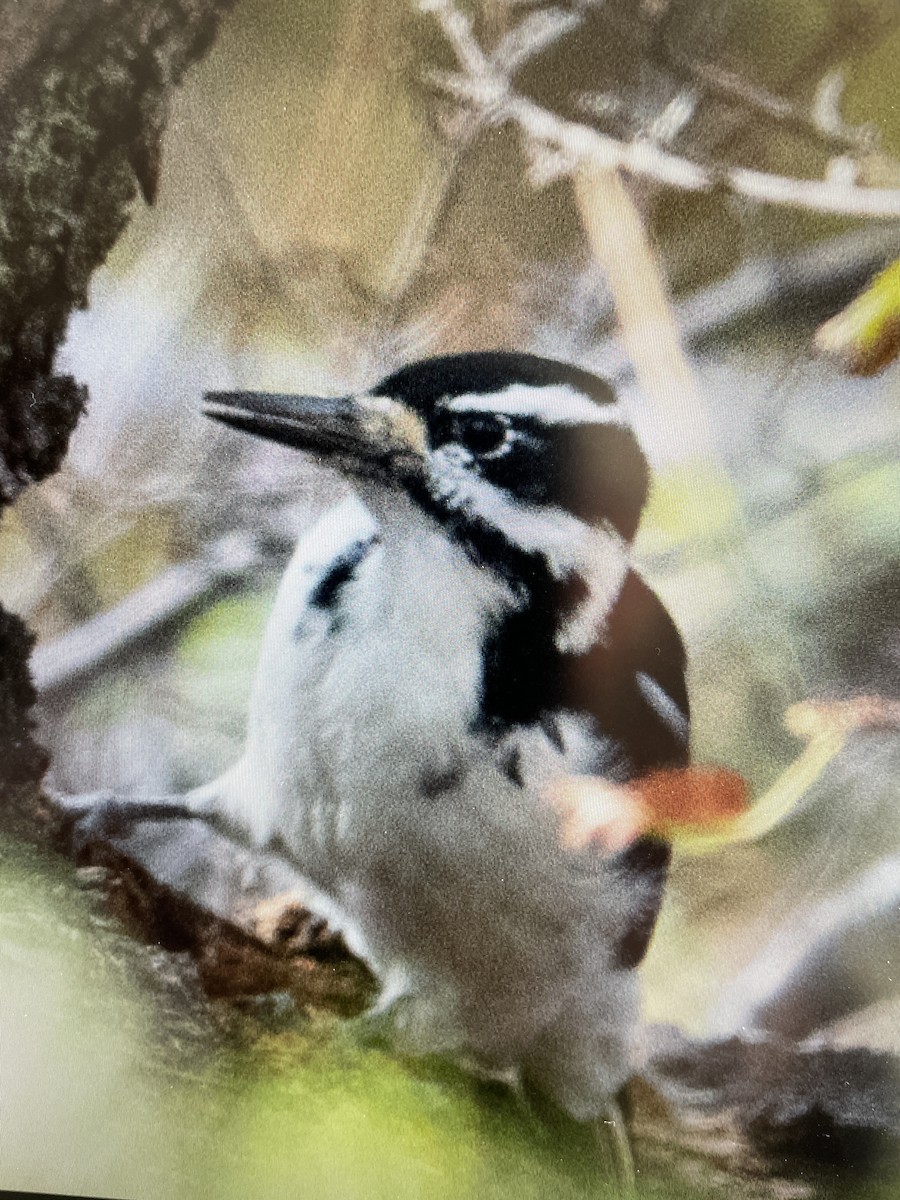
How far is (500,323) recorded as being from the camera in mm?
973

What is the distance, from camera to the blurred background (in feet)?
3.12

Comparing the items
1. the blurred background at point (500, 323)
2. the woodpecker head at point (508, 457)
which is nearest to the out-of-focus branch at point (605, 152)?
the blurred background at point (500, 323)

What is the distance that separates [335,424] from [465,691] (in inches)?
12.2

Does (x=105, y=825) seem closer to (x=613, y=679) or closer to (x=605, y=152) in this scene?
(x=613, y=679)

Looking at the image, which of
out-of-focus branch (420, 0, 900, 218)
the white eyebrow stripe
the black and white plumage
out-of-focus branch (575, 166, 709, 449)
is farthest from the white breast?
out-of-focus branch (420, 0, 900, 218)

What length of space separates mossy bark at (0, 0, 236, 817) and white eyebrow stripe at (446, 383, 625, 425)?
414mm

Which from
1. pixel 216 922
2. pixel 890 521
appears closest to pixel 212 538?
pixel 216 922

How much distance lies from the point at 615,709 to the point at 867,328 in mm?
476

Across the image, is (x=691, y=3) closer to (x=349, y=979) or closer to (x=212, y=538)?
(x=212, y=538)

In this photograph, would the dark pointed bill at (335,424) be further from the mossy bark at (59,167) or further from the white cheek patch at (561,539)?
the mossy bark at (59,167)

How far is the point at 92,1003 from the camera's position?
3.06 ft

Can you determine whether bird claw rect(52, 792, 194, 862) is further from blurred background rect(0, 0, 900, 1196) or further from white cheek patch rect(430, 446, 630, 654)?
white cheek patch rect(430, 446, 630, 654)

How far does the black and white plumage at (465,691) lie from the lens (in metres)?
0.93

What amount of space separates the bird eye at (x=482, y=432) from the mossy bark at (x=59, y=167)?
41 cm
